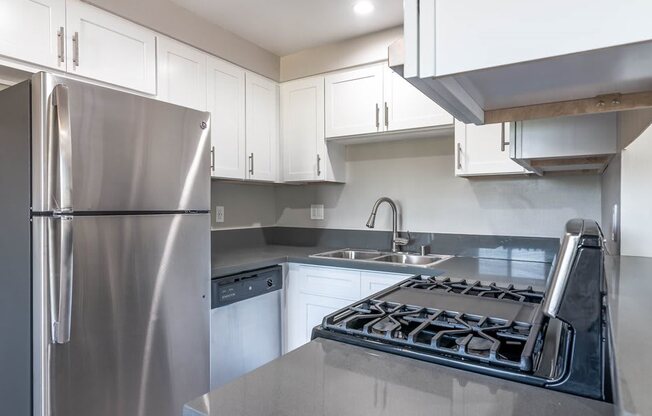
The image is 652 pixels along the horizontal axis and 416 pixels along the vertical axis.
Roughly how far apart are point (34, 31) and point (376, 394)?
1904 millimetres

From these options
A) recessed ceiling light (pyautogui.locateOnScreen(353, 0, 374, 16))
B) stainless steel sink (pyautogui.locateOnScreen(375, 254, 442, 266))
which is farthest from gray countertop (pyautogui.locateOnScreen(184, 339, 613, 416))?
recessed ceiling light (pyautogui.locateOnScreen(353, 0, 374, 16))

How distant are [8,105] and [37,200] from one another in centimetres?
41

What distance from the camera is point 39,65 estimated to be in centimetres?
161

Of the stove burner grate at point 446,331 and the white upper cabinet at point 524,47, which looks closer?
the white upper cabinet at point 524,47

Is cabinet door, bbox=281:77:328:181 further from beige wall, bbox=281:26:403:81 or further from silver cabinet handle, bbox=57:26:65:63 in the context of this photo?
silver cabinet handle, bbox=57:26:65:63

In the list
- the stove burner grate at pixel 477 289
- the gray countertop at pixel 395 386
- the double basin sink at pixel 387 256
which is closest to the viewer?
the gray countertop at pixel 395 386

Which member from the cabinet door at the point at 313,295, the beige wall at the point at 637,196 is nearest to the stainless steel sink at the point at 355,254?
the cabinet door at the point at 313,295

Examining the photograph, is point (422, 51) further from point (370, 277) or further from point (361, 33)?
point (361, 33)

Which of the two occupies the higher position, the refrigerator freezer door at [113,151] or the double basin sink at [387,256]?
the refrigerator freezer door at [113,151]

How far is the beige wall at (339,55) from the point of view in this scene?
2.52 meters

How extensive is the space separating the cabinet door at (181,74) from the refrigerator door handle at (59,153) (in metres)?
0.85

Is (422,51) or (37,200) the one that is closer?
(422,51)

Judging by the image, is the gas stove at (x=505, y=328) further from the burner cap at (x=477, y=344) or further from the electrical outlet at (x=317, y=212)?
the electrical outlet at (x=317, y=212)

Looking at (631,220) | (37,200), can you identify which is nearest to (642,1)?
A: (631,220)
